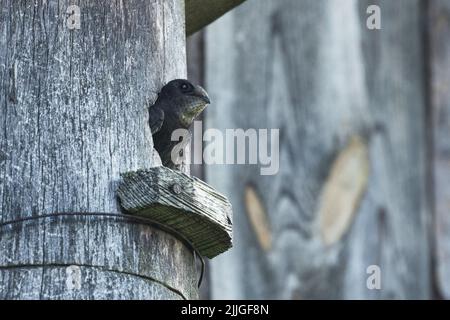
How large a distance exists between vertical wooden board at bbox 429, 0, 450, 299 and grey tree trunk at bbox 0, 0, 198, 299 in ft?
9.29

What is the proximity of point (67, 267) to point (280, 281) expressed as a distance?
2903 millimetres

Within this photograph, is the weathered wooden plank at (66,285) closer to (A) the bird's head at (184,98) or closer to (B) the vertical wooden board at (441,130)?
(A) the bird's head at (184,98)

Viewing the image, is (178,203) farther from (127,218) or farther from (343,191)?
(343,191)

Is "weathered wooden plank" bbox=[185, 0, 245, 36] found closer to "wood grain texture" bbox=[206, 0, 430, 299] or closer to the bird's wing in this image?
the bird's wing

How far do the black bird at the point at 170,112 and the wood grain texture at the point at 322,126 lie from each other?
6.22 ft

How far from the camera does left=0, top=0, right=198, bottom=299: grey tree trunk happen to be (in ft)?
13.7

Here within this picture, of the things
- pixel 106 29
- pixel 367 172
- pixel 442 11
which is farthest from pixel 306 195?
pixel 106 29

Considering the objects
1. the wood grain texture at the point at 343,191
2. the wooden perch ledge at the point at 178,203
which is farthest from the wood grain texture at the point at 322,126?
the wooden perch ledge at the point at 178,203

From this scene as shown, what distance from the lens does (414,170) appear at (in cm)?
736

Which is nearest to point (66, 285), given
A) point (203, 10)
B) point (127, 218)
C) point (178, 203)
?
point (127, 218)

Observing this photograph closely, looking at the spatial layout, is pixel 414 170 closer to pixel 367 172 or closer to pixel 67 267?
pixel 367 172

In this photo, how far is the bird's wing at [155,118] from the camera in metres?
4.64

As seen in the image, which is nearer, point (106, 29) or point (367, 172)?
point (106, 29)

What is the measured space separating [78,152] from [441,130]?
335 cm
